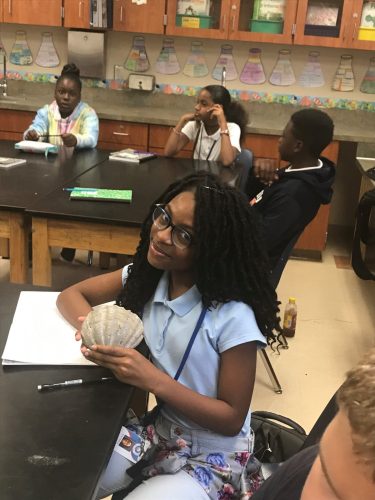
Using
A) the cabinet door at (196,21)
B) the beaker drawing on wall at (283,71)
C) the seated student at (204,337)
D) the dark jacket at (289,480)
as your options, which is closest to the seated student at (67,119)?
the cabinet door at (196,21)

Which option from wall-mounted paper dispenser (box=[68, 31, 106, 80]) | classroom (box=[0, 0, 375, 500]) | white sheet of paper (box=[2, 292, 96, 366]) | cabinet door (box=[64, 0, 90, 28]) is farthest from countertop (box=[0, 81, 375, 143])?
white sheet of paper (box=[2, 292, 96, 366])

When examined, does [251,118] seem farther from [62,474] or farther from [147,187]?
[62,474]

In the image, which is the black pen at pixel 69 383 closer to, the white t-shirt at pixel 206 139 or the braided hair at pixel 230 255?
the braided hair at pixel 230 255

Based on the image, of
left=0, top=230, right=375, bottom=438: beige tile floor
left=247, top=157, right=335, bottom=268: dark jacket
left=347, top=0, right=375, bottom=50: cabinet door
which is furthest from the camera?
left=347, top=0, right=375, bottom=50: cabinet door

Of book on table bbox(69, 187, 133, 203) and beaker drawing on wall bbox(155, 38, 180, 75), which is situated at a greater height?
beaker drawing on wall bbox(155, 38, 180, 75)

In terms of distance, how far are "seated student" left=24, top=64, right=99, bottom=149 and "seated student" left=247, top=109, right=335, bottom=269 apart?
1.53 meters

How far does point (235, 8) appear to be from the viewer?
435 centimetres

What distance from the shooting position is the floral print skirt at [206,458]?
3.94ft

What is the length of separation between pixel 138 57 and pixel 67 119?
1479 millimetres

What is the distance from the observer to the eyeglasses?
1.27 metres

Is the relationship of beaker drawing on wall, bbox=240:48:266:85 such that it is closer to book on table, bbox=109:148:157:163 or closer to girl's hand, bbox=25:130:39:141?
book on table, bbox=109:148:157:163

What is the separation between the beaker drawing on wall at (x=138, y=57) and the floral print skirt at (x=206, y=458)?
4.09m

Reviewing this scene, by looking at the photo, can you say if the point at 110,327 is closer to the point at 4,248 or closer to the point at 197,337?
the point at 197,337

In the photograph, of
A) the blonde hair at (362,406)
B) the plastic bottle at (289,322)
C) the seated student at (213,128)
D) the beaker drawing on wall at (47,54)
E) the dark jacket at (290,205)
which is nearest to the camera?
the blonde hair at (362,406)
